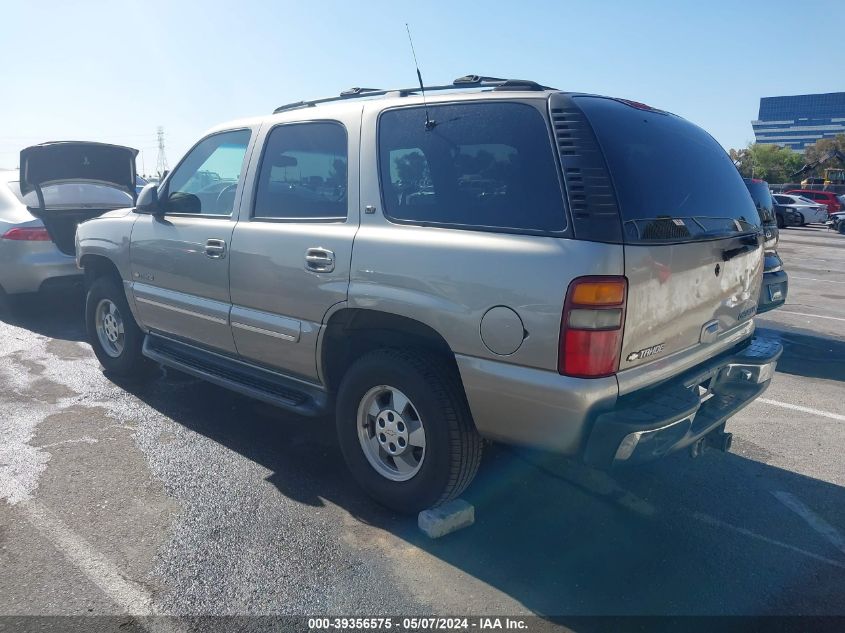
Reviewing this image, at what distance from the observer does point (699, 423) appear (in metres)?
3.21

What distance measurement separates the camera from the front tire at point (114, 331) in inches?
211

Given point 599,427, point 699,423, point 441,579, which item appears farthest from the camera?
point 699,423

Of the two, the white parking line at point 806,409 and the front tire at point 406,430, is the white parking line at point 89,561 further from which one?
the white parking line at point 806,409

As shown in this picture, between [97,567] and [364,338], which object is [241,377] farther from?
[97,567]

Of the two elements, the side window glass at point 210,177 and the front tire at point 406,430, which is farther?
the side window glass at point 210,177

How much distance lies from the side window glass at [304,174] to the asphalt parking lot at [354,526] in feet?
5.04

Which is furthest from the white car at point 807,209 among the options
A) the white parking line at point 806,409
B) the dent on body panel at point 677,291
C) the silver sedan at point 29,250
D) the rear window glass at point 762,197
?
the dent on body panel at point 677,291

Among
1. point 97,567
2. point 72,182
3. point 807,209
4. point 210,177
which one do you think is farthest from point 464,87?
point 807,209

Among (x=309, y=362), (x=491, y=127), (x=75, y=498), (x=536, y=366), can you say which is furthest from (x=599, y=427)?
(x=75, y=498)

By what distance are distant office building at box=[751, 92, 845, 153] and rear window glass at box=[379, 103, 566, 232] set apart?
173 metres

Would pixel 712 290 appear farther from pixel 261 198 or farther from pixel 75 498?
pixel 75 498

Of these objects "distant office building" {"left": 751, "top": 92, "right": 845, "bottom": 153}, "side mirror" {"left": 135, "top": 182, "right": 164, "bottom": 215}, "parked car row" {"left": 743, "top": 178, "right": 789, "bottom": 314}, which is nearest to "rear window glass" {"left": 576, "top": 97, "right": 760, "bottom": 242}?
"parked car row" {"left": 743, "top": 178, "right": 789, "bottom": 314}

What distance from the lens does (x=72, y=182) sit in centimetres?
811

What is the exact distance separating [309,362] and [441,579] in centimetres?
142
